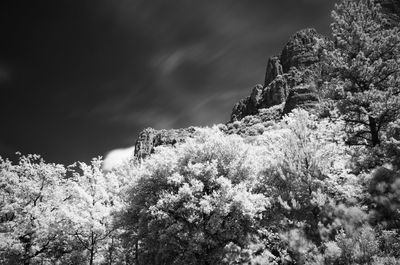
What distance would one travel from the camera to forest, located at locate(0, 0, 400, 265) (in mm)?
11945

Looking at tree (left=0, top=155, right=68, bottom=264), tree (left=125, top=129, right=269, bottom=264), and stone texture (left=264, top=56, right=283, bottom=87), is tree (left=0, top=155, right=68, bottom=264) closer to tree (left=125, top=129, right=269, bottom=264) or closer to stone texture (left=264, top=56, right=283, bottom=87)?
tree (left=125, top=129, right=269, bottom=264)

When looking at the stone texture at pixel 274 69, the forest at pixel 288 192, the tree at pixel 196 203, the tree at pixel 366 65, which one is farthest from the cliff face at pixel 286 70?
the tree at pixel 196 203

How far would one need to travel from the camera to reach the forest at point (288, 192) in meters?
11.9

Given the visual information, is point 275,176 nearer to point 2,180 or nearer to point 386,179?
point 386,179

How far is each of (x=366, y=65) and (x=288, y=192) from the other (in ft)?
25.6

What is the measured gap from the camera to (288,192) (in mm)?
13953

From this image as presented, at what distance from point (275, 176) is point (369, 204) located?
14.8 feet

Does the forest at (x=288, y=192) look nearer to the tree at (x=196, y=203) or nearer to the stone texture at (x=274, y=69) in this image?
the tree at (x=196, y=203)

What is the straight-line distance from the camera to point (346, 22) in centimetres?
1697

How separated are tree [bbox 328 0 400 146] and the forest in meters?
0.06

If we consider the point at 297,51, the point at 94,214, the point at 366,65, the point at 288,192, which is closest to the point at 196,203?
the point at 288,192

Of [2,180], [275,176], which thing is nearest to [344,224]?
[275,176]

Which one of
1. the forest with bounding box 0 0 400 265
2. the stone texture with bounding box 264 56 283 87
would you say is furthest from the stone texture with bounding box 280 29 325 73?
the forest with bounding box 0 0 400 265

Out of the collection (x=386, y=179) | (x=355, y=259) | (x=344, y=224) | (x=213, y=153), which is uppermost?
(x=213, y=153)
